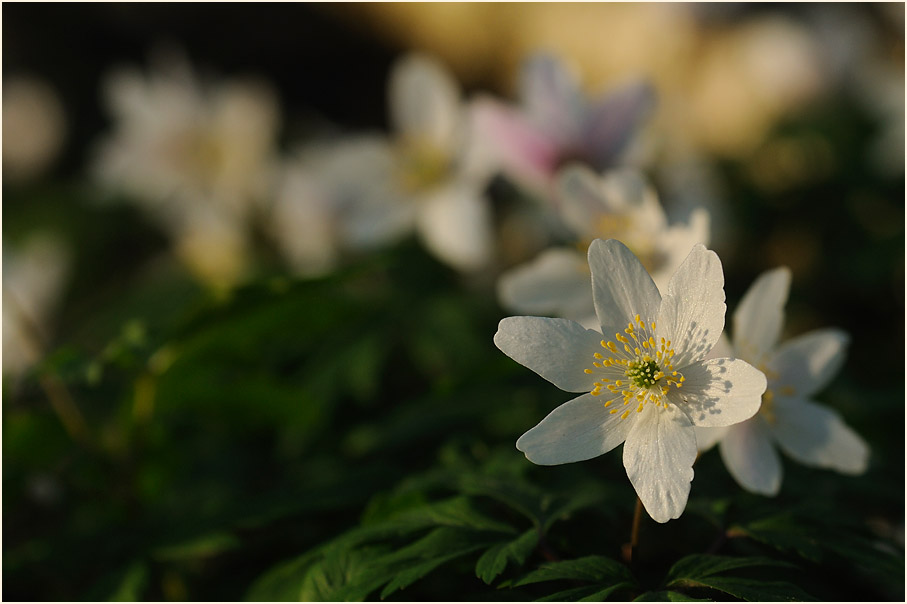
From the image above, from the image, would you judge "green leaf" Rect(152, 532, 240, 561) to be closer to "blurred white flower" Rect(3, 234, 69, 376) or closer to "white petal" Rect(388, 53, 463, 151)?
"blurred white flower" Rect(3, 234, 69, 376)

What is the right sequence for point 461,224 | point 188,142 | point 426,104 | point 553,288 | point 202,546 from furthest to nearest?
point 188,142 → point 426,104 → point 461,224 → point 553,288 → point 202,546

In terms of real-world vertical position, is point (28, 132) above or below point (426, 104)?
above

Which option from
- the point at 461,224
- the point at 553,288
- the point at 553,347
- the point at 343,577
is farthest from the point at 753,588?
the point at 461,224

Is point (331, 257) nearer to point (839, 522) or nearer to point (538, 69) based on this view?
point (538, 69)

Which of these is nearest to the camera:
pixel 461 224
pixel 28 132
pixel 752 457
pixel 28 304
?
pixel 752 457

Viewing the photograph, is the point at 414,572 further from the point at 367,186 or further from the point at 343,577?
the point at 367,186

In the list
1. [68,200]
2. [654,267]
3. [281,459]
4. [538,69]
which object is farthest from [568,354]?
[68,200]

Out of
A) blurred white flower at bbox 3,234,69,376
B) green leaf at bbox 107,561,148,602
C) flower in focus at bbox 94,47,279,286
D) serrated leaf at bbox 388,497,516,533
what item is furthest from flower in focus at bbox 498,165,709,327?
flower in focus at bbox 94,47,279,286
